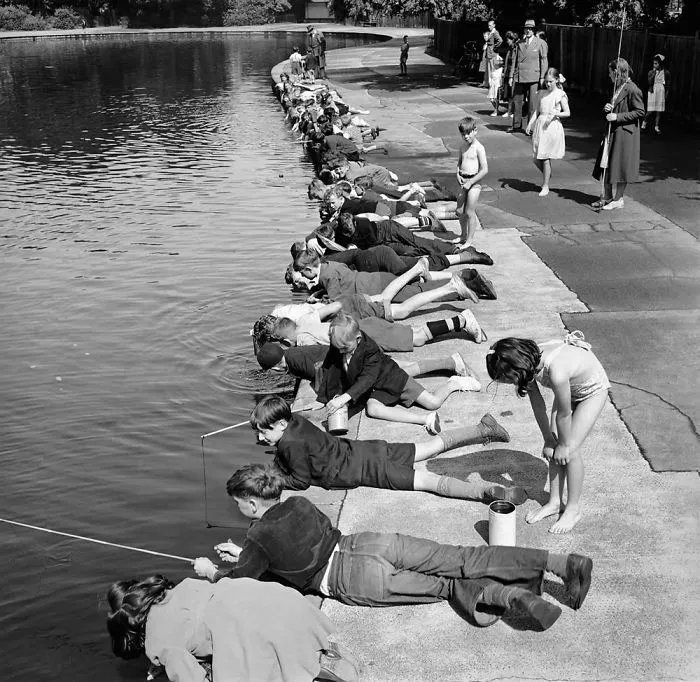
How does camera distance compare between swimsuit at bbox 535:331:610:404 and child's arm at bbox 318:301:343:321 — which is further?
child's arm at bbox 318:301:343:321

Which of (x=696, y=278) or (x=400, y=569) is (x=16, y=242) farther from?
(x=400, y=569)

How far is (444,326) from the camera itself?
9.80m

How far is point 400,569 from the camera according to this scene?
5.75 meters

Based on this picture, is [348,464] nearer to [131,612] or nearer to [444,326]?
[131,612]

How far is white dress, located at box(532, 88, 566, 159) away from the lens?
49.4 ft

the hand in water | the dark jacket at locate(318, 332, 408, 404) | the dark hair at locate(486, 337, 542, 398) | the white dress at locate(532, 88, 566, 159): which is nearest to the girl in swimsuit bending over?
the dark hair at locate(486, 337, 542, 398)

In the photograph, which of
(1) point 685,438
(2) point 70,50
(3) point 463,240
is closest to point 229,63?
(2) point 70,50

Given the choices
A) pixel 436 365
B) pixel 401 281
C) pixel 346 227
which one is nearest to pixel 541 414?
pixel 436 365

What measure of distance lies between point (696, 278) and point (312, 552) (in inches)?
303

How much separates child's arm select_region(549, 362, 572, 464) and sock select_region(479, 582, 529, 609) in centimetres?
95

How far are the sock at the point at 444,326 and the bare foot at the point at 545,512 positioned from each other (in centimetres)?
346

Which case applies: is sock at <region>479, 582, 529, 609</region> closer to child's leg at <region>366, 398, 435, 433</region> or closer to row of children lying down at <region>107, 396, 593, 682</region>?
row of children lying down at <region>107, 396, 593, 682</region>

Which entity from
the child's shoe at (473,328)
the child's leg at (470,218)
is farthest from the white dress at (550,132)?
the child's shoe at (473,328)

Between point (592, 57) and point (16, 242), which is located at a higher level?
point (592, 57)
